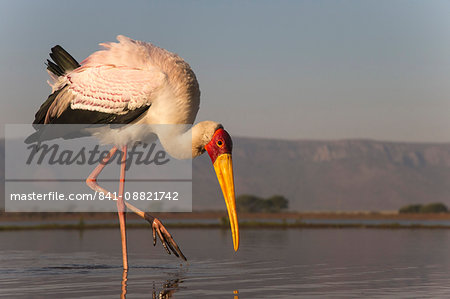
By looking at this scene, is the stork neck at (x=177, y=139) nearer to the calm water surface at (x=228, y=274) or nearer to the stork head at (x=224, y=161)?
the stork head at (x=224, y=161)

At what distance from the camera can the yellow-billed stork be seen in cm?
971

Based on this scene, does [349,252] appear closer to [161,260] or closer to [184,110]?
[161,260]

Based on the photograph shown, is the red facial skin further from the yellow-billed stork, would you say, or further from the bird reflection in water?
the bird reflection in water

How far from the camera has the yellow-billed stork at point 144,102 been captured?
9.71m

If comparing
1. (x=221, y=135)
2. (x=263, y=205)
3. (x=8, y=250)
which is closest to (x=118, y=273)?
(x=221, y=135)

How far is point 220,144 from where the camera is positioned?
959cm

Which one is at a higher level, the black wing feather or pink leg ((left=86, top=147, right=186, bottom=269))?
the black wing feather

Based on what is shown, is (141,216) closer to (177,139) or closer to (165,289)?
(177,139)

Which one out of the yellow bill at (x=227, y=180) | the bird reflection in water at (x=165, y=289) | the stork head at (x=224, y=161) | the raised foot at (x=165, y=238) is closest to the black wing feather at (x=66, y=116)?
the stork head at (x=224, y=161)

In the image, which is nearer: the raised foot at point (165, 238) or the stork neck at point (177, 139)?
the stork neck at point (177, 139)

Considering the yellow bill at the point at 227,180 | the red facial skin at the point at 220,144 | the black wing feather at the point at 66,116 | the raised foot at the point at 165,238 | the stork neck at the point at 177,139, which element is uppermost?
the black wing feather at the point at 66,116

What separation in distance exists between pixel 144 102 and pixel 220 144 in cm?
126

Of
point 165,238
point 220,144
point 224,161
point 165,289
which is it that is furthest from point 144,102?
point 165,289

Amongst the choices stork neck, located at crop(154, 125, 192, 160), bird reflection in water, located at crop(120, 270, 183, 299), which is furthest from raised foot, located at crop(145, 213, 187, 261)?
bird reflection in water, located at crop(120, 270, 183, 299)
